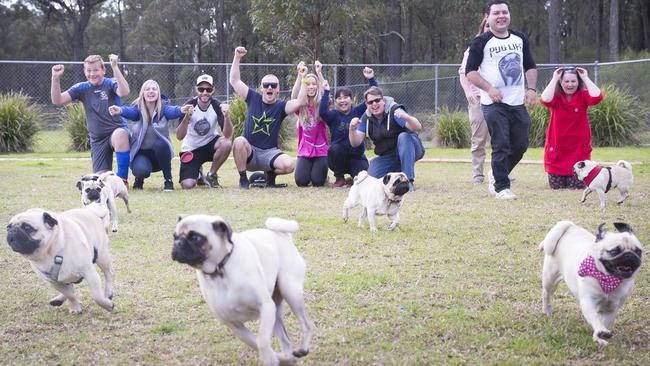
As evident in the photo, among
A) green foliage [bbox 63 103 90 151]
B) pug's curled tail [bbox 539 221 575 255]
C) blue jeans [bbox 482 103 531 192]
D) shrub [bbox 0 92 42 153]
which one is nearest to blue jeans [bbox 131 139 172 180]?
blue jeans [bbox 482 103 531 192]

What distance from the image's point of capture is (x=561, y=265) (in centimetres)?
449

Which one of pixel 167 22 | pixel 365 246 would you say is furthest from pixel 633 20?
pixel 365 246

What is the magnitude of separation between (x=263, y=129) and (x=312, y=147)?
2.71 ft

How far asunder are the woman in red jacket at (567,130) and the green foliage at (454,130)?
8708mm

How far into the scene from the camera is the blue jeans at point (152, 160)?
11.3m

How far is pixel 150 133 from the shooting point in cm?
1135

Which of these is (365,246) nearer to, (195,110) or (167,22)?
(195,110)

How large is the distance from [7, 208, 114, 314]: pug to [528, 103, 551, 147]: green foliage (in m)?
15.3

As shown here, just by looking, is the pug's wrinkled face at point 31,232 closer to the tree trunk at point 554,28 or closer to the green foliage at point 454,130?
the green foliage at point 454,130

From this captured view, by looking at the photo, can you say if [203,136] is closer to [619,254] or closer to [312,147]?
[312,147]

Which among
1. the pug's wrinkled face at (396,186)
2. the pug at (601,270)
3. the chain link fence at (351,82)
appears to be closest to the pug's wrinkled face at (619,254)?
the pug at (601,270)

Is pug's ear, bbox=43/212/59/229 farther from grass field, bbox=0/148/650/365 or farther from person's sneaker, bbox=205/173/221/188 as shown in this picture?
person's sneaker, bbox=205/173/221/188

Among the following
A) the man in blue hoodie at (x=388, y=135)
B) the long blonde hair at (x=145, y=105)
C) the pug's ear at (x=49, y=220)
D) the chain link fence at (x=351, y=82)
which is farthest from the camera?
the chain link fence at (x=351, y=82)

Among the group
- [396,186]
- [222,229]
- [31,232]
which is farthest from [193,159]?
[222,229]
